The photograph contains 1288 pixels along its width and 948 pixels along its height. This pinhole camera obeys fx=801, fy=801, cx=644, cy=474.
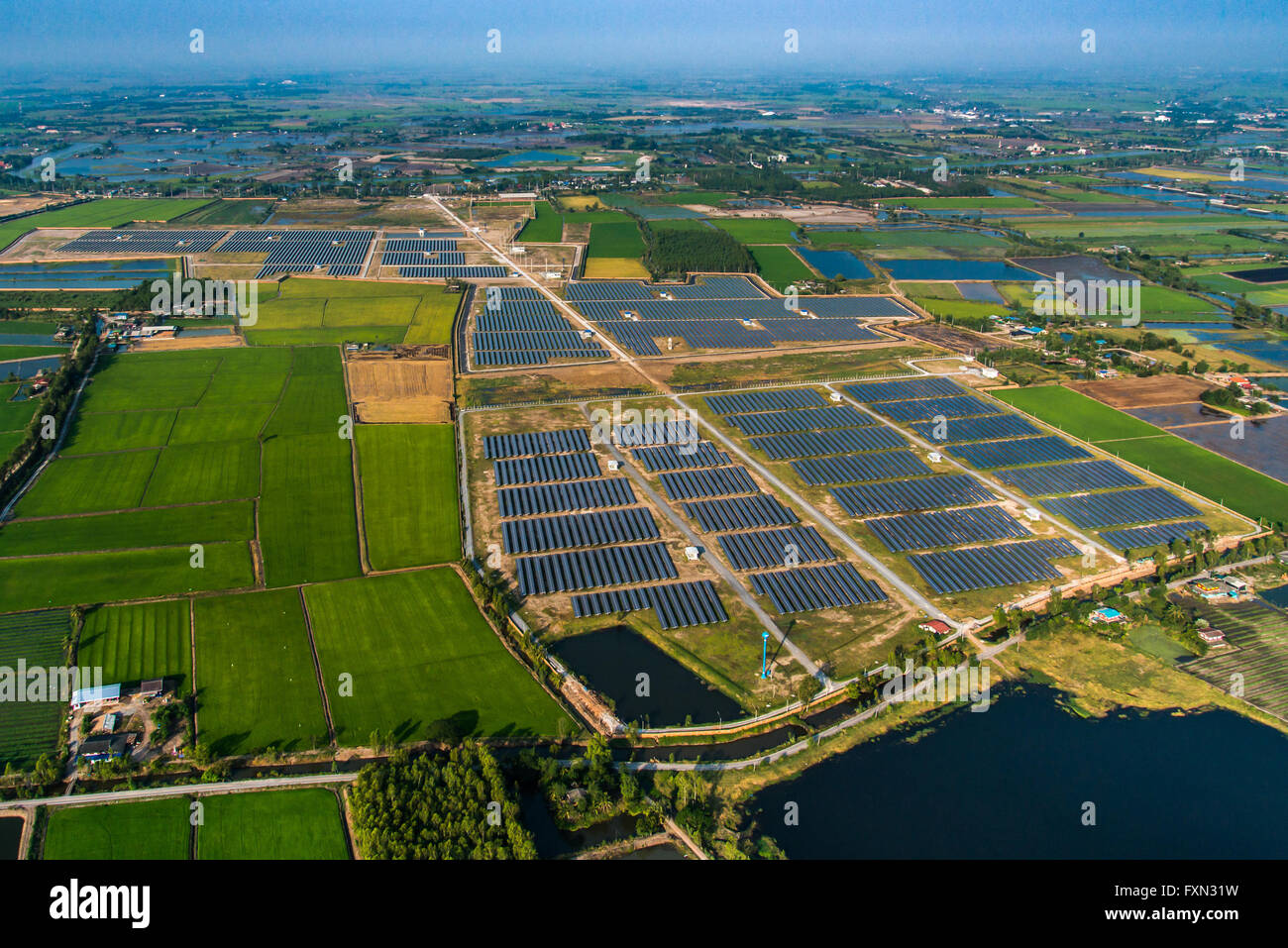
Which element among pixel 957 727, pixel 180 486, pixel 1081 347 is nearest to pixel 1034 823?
pixel 957 727

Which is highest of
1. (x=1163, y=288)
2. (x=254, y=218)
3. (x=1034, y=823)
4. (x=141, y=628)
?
(x=254, y=218)

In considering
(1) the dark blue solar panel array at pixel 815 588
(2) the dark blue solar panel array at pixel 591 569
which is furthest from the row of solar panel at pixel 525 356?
(1) the dark blue solar panel array at pixel 815 588

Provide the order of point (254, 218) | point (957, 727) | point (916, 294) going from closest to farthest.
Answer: point (957, 727) → point (916, 294) → point (254, 218)

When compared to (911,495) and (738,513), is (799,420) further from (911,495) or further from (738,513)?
(738,513)

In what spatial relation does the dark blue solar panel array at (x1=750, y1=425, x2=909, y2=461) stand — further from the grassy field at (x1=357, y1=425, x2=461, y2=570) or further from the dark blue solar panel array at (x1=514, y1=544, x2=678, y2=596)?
the grassy field at (x1=357, y1=425, x2=461, y2=570)
